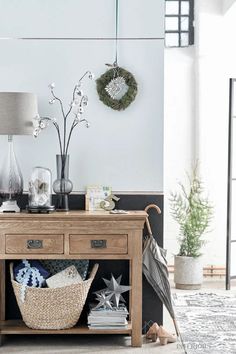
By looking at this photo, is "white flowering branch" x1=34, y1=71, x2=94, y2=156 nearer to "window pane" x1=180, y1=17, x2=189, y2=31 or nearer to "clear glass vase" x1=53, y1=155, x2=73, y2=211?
"clear glass vase" x1=53, y1=155, x2=73, y2=211

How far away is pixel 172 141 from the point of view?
8203 mm

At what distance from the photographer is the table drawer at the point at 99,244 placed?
520cm

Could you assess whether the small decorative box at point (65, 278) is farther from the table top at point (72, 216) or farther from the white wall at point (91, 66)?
the white wall at point (91, 66)

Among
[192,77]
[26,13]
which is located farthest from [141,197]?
[192,77]

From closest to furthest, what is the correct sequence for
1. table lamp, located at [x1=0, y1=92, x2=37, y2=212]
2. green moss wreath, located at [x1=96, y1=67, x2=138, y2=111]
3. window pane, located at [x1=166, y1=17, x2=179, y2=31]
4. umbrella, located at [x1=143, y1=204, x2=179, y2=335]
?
table lamp, located at [x1=0, y1=92, x2=37, y2=212]
umbrella, located at [x1=143, y1=204, x2=179, y2=335]
green moss wreath, located at [x1=96, y1=67, x2=138, y2=111]
window pane, located at [x1=166, y1=17, x2=179, y2=31]

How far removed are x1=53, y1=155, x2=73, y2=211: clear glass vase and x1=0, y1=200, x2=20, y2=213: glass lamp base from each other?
284 millimetres

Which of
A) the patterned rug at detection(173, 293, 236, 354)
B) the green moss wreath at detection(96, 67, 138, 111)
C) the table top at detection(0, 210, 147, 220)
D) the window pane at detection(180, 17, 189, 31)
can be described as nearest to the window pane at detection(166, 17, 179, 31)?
the window pane at detection(180, 17, 189, 31)

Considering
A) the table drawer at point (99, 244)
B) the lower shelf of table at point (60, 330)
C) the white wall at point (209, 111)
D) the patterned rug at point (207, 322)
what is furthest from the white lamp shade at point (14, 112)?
the white wall at point (209, 111)

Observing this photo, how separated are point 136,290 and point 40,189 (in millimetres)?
919

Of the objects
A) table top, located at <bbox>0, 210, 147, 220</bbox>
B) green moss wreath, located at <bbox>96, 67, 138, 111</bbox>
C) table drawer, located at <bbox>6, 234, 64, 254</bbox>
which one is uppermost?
green moss wreath, located at <bbox>96, 67, 138, 111</bbox>

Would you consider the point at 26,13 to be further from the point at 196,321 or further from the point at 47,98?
the point at 196,321

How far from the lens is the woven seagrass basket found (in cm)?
517

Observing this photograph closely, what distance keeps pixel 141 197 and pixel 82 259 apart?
62 cm

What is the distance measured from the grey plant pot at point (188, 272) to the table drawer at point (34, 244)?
8.94 ft
